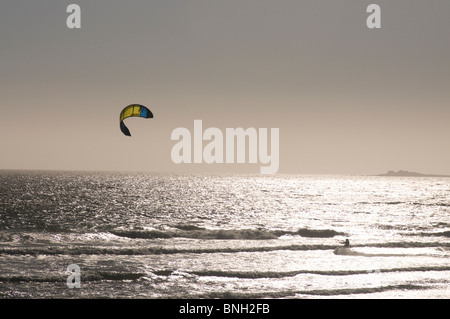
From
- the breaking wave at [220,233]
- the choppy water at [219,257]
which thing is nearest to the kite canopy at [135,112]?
the choppy water at [219,257]

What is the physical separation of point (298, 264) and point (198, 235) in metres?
16.5

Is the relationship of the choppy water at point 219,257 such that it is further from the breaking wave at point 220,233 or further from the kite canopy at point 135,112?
the kite canopy at point 135,112

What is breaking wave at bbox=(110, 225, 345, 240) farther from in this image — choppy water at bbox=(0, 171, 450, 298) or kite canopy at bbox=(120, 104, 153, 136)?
kite canopy at bbox=(120, 104, 153, 136)

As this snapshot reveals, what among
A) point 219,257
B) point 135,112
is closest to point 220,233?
point 219,257

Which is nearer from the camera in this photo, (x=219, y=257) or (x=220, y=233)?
(x=219, y=257)

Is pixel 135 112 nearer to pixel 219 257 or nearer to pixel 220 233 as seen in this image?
pixel 219 257

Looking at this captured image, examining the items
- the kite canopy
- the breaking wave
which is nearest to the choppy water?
the breaking wave

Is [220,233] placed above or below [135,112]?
below

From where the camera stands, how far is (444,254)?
35781 millimetres

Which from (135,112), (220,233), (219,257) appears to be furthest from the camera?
(220,233)

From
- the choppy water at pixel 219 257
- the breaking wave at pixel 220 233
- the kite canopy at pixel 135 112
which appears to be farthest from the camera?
the breaking wave at pixel 220 233

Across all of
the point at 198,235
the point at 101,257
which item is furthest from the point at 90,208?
the point at 101,257

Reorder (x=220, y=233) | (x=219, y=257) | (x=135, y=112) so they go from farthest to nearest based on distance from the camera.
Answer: (x=220, y=233)
(x=219, y=257)
(x=135, y=112)
